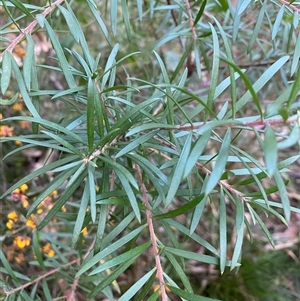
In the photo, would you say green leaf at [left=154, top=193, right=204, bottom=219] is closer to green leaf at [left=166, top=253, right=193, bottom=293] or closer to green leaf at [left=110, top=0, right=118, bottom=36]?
green leaf at [left=166, top=253, right=193, bottom=293]

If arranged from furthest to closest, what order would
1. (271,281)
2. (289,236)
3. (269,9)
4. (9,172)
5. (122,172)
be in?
1. (289,236)
2. (271,281)
3. (9,172)
4. (269,9)
5. (122,172)

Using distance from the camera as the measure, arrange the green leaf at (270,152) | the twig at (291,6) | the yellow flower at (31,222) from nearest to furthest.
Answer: the green leaf at (270,152) < the twig at (291,6) < the yellow flower at (31,222)

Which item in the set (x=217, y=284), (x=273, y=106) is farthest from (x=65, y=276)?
(x=217, y=284)

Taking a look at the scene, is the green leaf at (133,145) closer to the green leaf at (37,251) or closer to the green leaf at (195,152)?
the green leaf at (195,152)

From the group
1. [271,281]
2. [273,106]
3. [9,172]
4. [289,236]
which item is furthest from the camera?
[289,236]

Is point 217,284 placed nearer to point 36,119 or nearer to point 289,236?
point 289,236

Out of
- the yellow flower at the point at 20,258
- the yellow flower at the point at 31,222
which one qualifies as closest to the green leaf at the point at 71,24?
the yellow flower at the point at 31,222

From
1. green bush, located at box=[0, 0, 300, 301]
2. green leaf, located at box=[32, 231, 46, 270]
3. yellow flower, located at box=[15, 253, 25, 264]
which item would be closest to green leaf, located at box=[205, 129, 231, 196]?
green bush, located at box=[0, 0, 300, 301]

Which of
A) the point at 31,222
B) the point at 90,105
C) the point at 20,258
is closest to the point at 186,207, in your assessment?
the point at 90,105

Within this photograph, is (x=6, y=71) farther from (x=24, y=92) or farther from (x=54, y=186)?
(x=54, y=186)
